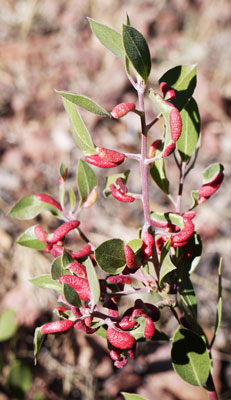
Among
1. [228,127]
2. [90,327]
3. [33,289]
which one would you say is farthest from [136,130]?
[90,327]

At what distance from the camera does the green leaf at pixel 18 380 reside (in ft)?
4.73

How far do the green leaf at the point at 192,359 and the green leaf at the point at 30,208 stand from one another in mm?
356

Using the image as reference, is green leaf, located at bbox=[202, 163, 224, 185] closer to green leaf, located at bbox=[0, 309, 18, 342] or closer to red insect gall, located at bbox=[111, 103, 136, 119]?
red insect gall, located at bbox=[111, 103, 136, 119]

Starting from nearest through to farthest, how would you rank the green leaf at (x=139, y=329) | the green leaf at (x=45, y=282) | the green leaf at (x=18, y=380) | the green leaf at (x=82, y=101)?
the green leaf at (x=82, y=101)
the green leaf at (x=139, y=329)
the green leaf at (x=45, y=282)
the green leaf at (x=18, y=380)

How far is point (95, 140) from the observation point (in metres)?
2.83

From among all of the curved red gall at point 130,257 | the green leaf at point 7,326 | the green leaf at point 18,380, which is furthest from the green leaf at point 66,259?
the green leaf at point 7,326

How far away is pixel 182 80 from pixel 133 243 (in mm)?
292

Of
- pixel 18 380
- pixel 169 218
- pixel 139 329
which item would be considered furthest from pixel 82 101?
pixel 18 380

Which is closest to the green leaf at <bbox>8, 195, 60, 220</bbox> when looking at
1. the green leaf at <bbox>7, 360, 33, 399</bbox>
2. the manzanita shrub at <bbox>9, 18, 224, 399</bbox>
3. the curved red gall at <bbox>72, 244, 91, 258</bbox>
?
the manzanita shrub at <bbox>9, 18, 224, 399</bbox>

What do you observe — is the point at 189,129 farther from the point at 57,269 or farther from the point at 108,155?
the point at 57,269

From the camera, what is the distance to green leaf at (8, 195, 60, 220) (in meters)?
0.87

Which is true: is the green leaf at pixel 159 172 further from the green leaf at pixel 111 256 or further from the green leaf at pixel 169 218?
the green leaf at pixel 111 256

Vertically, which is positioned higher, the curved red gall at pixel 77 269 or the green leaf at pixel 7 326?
the curved red gall at pixel 77 269

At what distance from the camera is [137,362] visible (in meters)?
1.88
